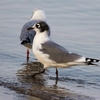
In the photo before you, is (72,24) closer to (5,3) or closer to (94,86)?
(5,3)

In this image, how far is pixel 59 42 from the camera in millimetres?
9773

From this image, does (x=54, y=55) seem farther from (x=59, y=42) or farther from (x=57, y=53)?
(x=59, y=42)

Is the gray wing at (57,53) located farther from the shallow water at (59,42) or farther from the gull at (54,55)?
the shallow water at (59,42)

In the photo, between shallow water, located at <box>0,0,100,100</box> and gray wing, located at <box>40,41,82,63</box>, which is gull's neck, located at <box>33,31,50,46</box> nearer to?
gray wing, located at <box>40,41,82,63</box>

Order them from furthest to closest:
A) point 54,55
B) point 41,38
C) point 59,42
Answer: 1. point 59,42
2. point 41,38
3. point 54,55

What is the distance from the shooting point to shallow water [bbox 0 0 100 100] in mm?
6730

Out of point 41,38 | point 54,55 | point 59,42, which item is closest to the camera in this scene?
Answer: point 54,55

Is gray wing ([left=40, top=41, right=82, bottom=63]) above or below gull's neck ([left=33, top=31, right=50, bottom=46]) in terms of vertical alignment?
below

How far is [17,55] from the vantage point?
895cm

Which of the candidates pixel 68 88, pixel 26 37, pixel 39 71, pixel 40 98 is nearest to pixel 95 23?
pixel 26 37

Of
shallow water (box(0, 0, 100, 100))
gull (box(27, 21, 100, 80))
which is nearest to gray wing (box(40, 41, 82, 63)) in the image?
gull (box(27, 21, 100, 80))

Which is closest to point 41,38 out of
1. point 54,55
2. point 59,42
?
point 54,55

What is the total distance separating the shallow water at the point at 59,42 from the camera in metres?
6.73

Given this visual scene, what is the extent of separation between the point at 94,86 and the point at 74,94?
0.62 meters
